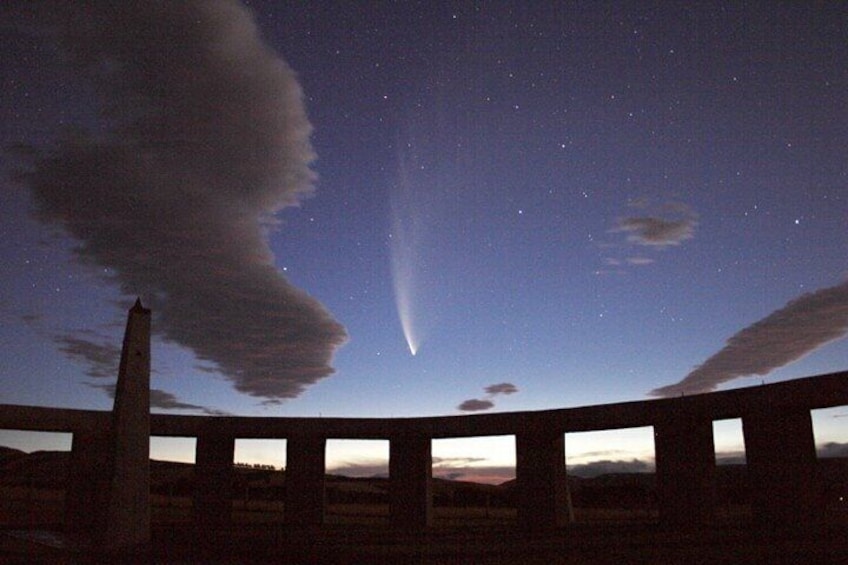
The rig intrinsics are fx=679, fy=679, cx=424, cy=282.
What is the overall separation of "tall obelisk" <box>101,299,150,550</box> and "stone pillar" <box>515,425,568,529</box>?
15658 mm

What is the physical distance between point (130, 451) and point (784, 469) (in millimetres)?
21199

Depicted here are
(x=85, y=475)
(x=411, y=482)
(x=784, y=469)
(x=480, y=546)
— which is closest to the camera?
(x=480, y=546)

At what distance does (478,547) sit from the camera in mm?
20953

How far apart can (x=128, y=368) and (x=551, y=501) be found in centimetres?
1792

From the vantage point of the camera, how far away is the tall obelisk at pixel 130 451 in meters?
19.5

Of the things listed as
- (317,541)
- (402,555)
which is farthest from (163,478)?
(402,555)

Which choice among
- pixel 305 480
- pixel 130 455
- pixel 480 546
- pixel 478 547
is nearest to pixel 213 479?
pixel 305 480

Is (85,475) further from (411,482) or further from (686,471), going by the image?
(686,471)

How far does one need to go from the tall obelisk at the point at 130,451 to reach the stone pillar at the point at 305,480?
1184cm

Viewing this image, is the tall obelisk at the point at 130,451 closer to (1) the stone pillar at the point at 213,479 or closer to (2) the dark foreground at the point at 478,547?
(2) the dark foreground at the point at 478,547

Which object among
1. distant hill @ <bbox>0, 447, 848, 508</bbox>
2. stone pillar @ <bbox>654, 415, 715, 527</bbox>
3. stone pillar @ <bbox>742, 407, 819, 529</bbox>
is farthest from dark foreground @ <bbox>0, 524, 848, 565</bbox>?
distant hill @ <bbox>0, 447, 848, 508</bbox>

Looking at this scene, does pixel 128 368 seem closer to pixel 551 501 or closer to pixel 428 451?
pixel 428 451

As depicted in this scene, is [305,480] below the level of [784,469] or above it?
below

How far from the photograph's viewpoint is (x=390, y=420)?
103 feet
